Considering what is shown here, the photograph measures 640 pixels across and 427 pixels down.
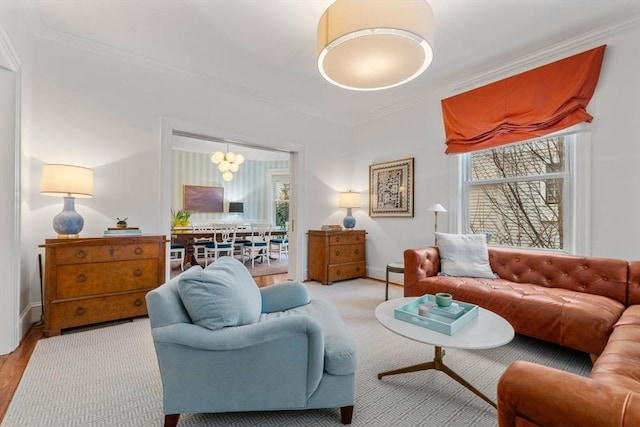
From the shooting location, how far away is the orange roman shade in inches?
110

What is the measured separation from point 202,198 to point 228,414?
6.81 metres

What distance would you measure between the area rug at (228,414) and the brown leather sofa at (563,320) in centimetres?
33

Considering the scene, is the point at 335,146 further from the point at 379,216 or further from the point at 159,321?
the point at 159,321

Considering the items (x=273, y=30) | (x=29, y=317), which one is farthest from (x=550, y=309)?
(x=29, y=317)

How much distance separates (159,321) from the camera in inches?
52.9

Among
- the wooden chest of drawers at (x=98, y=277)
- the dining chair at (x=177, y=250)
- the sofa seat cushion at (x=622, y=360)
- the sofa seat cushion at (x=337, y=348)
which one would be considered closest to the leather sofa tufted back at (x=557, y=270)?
the sofa seat cushion at (x=622, y=360)

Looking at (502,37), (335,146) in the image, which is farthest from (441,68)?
(335,146)

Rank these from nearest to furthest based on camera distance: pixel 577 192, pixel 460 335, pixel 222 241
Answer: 1. pixel 460 335
2. pixel 577 192
3. pixel 222 241

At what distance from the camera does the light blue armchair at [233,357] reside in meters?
Answer: 1.34

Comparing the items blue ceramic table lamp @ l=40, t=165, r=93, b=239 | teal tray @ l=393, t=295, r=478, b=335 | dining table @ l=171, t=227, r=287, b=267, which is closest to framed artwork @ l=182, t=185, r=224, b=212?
dining table @ l=171, t=227, r=287, b=267

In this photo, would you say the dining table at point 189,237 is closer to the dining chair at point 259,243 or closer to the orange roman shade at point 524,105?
the dining chair at point 259,243

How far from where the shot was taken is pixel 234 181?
822 centimetres

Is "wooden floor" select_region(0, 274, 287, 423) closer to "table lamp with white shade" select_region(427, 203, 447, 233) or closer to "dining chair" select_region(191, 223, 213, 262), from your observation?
"dining chair" select_region(191, 223, 213, 262)

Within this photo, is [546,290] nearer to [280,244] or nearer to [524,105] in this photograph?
[524,105]
